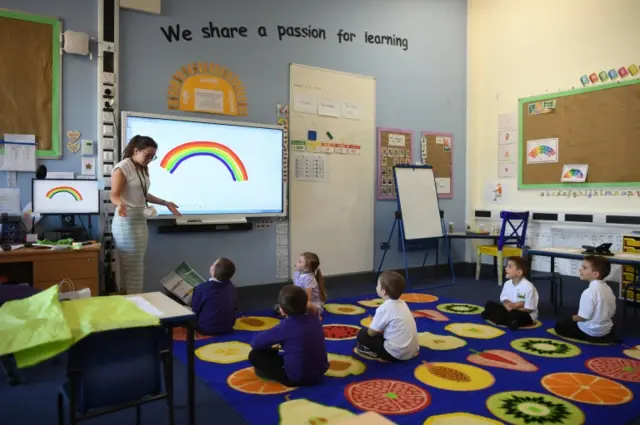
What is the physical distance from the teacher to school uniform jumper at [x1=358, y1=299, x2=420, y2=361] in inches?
74.9

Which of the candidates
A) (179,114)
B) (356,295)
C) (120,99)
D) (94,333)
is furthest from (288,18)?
(94,333)

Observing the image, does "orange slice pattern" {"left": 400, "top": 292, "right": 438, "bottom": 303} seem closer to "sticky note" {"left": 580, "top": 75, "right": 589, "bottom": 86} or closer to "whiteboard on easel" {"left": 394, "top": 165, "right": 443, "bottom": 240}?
"whiteboard on easel" {"left": 394, "top": 165, "right": 443, "bottom": 240}

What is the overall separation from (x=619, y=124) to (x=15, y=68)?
5.66m

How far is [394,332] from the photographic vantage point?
2883 mm

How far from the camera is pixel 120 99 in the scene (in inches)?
166

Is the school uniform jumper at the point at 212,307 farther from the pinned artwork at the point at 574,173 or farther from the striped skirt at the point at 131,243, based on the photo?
the pinned artwork at the point at 574,173

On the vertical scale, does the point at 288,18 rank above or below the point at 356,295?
above

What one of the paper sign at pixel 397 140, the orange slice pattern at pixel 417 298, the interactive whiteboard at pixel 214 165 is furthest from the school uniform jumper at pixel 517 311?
the paper sign at pixel 397 140

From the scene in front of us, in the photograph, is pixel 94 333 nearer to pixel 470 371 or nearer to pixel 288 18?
pixel 470 371

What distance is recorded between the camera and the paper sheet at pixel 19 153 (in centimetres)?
373

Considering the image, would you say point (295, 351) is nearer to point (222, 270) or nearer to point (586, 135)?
point (222, 270)

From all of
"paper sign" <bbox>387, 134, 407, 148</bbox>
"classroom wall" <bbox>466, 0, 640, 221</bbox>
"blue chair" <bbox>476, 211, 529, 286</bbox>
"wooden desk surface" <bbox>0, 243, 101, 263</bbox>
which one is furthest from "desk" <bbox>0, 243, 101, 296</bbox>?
"classroom wall" <bbox>466, 0, 640, 221</bbox>

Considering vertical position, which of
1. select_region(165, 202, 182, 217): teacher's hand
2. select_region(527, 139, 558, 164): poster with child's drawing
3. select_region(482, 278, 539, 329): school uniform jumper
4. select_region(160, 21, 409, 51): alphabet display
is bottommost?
select_region(482, 278, 539, 329): school uniform jumper

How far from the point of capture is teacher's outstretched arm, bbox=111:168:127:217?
139 inches
